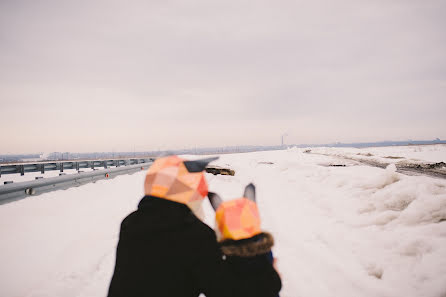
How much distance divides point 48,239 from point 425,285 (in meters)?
6.21

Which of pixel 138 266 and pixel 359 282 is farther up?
pixel 138 266

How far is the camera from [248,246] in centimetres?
130

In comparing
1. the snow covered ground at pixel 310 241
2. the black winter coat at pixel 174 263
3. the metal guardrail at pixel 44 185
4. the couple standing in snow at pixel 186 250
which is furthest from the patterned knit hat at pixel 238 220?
the metal guardrail at pixel 44 185

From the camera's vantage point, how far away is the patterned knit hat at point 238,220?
134cm

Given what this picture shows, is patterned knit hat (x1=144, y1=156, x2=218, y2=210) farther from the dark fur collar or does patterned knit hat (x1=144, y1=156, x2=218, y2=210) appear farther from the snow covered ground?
the snow covered ground

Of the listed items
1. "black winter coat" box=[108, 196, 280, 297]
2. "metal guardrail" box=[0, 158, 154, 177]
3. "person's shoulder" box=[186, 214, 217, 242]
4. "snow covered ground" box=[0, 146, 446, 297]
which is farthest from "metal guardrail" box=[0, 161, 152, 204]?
"metal guardrail" box=[0, 158, 154, 177]

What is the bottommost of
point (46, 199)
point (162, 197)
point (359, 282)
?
point (359, 282)

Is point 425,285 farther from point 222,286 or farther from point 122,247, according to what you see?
point 122,247

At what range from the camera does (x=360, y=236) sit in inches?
176

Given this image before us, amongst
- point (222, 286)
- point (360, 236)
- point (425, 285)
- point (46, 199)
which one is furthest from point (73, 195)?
point (425, 285)

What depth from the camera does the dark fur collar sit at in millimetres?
1297

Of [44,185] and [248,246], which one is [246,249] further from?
[44,185]

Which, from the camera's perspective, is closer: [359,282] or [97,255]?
[359,282]

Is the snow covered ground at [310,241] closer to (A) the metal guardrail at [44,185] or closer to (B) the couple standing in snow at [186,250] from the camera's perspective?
(A) the metal guardrail at [44,185]
